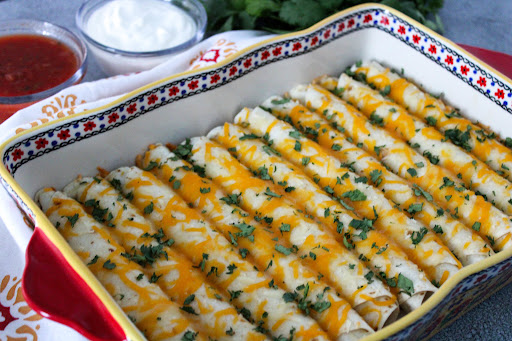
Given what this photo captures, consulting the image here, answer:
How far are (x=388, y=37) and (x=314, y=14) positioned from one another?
449mm

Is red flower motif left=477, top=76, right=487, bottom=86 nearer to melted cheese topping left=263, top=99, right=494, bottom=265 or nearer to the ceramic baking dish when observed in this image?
the ceramic baking dish

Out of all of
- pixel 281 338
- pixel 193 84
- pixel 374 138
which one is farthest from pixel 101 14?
pixel 281 338

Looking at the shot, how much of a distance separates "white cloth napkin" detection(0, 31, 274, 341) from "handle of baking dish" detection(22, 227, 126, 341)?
44cm

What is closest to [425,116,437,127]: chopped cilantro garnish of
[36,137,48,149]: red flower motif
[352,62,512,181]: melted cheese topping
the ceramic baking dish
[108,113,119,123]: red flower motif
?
[352,62,512,181]: melted cheese topping

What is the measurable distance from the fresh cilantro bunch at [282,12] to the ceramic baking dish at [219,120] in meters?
0.31

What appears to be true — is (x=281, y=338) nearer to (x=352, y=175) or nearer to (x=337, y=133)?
(x=352, y=175)

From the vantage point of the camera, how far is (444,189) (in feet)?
8.25

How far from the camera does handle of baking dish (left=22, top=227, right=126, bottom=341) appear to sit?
1668mm

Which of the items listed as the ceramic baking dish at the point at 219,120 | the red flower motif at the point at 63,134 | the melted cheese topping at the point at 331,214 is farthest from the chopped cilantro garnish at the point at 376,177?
the red flower motif at the point at 63,134

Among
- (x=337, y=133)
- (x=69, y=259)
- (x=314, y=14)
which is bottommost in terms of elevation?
(x=69, y=259)

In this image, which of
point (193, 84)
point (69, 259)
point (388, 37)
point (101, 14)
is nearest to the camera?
point (69, 259)

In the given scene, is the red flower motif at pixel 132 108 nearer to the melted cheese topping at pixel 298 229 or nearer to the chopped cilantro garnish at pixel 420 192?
the melted cheese topping at pixel 298 229

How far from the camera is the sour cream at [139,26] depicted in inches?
127

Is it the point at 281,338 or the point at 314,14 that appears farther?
the point at 314,14
